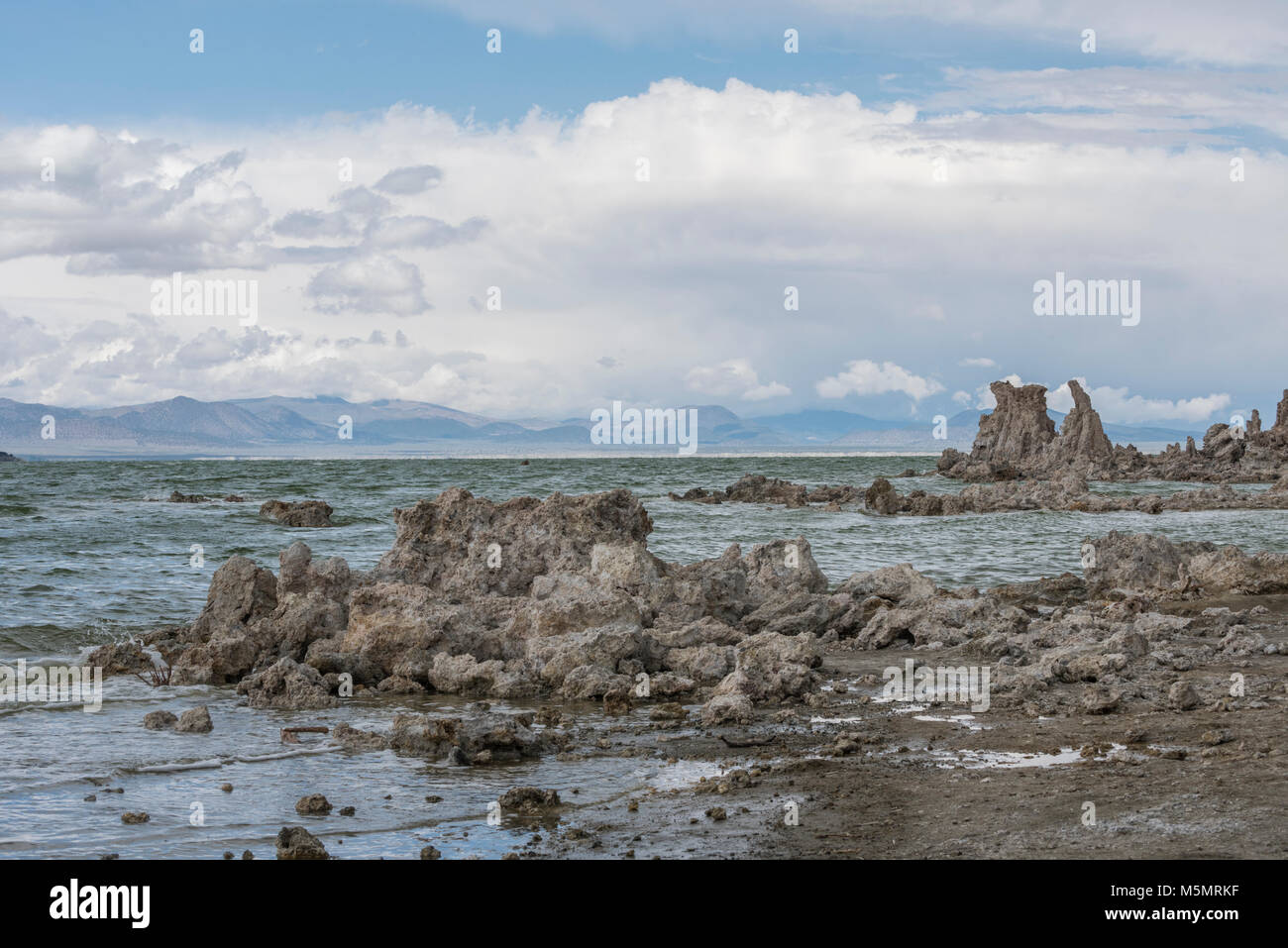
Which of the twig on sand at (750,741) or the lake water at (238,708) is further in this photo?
the twig on sand at (750,741)

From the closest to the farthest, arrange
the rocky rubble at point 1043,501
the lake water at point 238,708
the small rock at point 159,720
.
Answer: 1. the lake water at point 238,708
2. the small rock at point 159,720
3. the rocky rubble at point 1043,501

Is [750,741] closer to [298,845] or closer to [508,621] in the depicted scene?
[298,845]

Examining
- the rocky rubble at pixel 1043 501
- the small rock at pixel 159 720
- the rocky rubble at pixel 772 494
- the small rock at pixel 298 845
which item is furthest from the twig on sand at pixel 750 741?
the rocky rubble at pixel 772 494

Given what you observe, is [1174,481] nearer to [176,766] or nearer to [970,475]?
→ [970,475]

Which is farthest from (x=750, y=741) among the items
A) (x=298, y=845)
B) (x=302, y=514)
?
(x=302, y=514)

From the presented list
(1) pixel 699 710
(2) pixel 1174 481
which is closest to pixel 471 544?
(1) pixel 699 710

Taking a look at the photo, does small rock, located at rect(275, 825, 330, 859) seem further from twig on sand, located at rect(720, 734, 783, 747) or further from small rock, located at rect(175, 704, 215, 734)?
small rock, located at rect(175, 704, 215, 734)

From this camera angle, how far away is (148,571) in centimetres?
2112

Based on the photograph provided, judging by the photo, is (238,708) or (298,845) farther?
(238,708)

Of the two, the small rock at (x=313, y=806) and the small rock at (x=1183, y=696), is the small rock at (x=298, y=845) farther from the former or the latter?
the small rock at (x=1183, y=696)

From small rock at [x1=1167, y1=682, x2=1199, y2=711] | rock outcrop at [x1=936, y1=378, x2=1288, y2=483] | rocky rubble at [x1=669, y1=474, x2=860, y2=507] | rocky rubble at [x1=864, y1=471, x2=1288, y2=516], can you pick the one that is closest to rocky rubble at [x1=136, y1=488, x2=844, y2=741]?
small rock at [x1=1167, y1=682, x2=1199, y2=711]

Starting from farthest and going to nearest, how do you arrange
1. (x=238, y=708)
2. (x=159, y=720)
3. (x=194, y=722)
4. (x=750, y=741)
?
(x=238, y=708) → (x=159, y=720) → (x=194, y=722) → (x=750, y=741)

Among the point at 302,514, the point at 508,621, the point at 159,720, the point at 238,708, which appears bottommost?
the point at 238,708

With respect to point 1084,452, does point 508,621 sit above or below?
below
